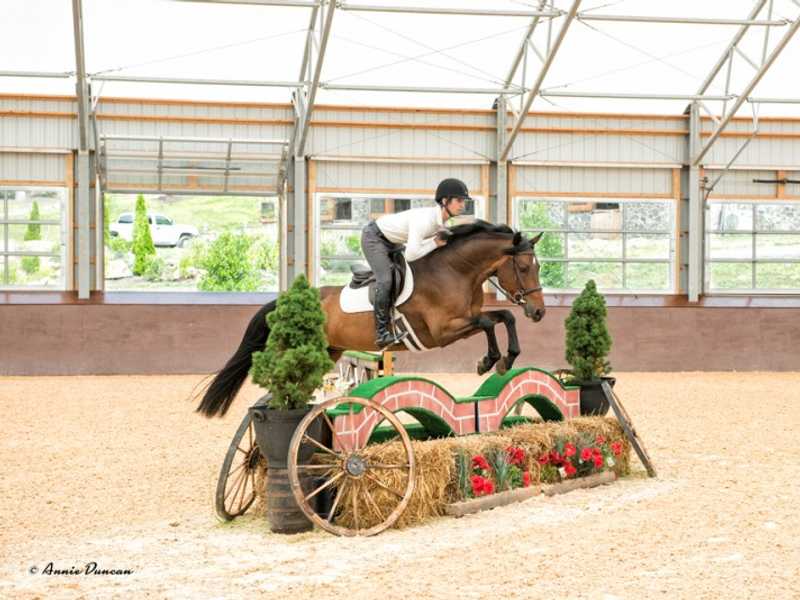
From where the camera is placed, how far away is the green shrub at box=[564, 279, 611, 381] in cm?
706

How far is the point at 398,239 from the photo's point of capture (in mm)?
6434

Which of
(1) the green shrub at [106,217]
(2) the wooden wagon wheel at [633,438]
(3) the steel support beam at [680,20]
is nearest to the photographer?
(2) the wooden wagon wheel at [633,438]

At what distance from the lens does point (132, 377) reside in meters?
14.7

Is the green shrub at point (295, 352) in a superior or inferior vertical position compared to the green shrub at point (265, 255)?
inferior

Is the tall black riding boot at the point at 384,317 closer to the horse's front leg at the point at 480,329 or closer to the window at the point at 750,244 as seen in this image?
the horse's front leg at the point at 480,329

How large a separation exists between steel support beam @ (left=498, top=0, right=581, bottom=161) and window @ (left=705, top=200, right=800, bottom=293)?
363 cm

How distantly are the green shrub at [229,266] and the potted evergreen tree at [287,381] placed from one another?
12.1 meters

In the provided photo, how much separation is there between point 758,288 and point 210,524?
1402 cm

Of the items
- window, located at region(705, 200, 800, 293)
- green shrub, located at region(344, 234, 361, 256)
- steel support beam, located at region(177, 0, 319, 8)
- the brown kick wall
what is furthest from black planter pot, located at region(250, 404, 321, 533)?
window, located at region(705, 200, 800, 293)

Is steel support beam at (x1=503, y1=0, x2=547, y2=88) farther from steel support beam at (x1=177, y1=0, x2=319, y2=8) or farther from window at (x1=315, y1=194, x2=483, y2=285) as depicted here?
steel support beam at (x1=177, y1=0, x2=319, y2=8)

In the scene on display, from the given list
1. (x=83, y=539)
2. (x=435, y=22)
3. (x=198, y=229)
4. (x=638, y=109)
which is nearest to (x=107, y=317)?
(x=198, y=229)

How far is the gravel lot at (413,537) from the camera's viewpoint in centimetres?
410

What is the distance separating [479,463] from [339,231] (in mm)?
11228

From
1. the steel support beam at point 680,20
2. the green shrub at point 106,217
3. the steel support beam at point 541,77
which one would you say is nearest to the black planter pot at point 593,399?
the steel support beam at point 541,77
